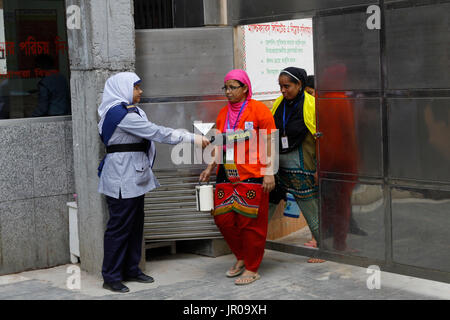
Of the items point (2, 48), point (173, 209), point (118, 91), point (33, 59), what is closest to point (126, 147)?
point (118, 91)

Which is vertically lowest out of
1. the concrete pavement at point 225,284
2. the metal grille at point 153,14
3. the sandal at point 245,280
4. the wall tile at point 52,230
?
the concrete pavement at point 225,284

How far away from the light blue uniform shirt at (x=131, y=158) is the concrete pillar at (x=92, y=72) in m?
0.37

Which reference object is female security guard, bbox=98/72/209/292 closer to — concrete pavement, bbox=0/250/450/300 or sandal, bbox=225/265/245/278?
concrete pavement, bbox=0/250/450/300

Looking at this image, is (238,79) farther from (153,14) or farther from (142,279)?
(142,279)

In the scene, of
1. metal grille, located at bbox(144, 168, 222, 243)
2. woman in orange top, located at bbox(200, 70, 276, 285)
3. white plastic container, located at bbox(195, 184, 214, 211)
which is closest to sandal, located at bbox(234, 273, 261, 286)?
woman in orange top, located at bbox(200, 70, 276, 285)

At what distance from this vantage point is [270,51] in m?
7.00

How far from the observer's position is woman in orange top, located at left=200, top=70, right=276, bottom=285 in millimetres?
5801

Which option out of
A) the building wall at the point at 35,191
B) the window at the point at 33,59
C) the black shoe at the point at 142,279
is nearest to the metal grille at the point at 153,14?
the window at the point at 33,59

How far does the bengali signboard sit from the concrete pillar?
130 centimetres

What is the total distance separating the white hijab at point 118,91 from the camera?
559 centimetres

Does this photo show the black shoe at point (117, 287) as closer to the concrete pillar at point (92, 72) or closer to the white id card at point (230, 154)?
the concrete pillar at point (92, 72)

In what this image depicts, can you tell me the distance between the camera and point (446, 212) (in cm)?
511

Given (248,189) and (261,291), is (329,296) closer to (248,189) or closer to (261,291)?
(261,291)

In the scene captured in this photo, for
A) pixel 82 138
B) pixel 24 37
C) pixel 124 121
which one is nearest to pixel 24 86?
pixel 24 37
